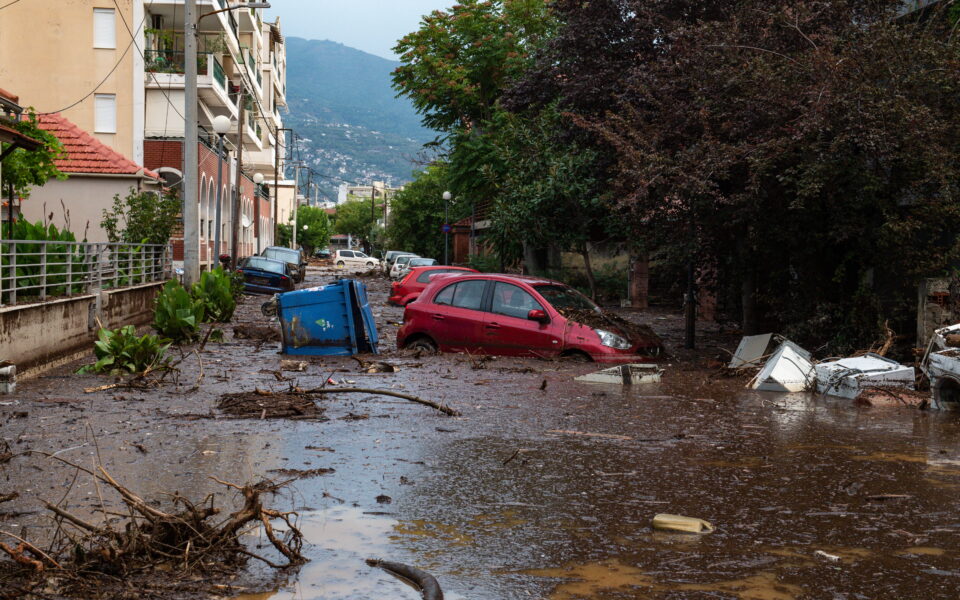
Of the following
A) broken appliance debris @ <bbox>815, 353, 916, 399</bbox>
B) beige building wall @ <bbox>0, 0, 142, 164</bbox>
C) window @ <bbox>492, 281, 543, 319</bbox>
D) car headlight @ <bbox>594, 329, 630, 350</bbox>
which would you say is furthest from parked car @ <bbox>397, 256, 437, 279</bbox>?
broken appliance debris @ <bbox>815, 353, 916, 399</bbox>

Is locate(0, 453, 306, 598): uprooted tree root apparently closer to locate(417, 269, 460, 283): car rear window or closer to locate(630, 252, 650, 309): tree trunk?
locate(417, 269, 460, 283): car rear window

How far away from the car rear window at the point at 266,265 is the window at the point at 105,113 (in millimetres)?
8387

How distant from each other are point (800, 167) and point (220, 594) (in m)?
11.0

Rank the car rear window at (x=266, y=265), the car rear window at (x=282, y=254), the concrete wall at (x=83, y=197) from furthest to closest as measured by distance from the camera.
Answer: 1. the car rear window at (x=282, y=254)
2. the car rear window at (x=266, y=265)
3. the concrete wall at (x=83, y=197)

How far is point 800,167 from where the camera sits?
13.6 metres

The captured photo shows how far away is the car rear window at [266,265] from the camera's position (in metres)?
37.1

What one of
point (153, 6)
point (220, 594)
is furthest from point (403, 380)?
point (153, 6)

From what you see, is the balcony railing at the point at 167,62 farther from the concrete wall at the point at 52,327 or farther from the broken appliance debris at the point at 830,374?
the broken appliance debris at the point at 830,374

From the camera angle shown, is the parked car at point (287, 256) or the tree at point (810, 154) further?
the parked car at point (287, 256)

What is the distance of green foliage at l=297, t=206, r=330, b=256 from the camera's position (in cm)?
14675

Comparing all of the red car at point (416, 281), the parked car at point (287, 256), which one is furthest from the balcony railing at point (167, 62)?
the red car at point (416, 281)

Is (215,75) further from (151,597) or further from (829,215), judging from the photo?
(151,597)

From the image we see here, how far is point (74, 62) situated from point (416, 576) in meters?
39.2

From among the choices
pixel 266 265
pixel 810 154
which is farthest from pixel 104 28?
pixel 810 154
